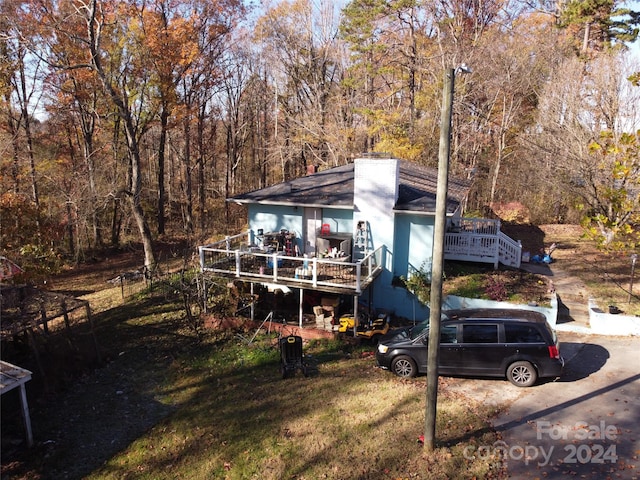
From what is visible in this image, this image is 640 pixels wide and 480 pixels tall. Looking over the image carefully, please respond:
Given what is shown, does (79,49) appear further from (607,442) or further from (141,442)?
(607,442)

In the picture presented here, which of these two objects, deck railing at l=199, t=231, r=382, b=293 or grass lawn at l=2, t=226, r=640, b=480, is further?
deck railing at l=199, t=231, r=382, b=293

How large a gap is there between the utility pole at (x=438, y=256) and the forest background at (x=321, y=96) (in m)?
17.5

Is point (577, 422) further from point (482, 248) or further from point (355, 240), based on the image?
point (482, 248)

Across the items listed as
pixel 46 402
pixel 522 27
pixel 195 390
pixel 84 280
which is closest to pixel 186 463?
pixel 195 390

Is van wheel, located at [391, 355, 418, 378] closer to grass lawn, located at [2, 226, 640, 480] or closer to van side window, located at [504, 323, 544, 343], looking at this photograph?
grass lawn, located at [2, 226, 640, 480]

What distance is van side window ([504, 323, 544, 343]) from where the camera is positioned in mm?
9734

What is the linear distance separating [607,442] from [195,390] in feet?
30.0

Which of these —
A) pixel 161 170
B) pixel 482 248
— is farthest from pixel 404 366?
pixel 161 170

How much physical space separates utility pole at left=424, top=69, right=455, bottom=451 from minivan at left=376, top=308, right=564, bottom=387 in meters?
A: 3.01

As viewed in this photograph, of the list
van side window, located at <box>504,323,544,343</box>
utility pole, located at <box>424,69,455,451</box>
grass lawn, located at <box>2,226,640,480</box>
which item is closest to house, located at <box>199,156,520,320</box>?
grass lawn, located at <box>2,226,640,480</box>

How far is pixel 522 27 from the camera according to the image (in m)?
32.1

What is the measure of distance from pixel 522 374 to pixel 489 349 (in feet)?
2.96

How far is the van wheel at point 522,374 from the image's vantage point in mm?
9719

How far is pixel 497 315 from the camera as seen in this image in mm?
10438
